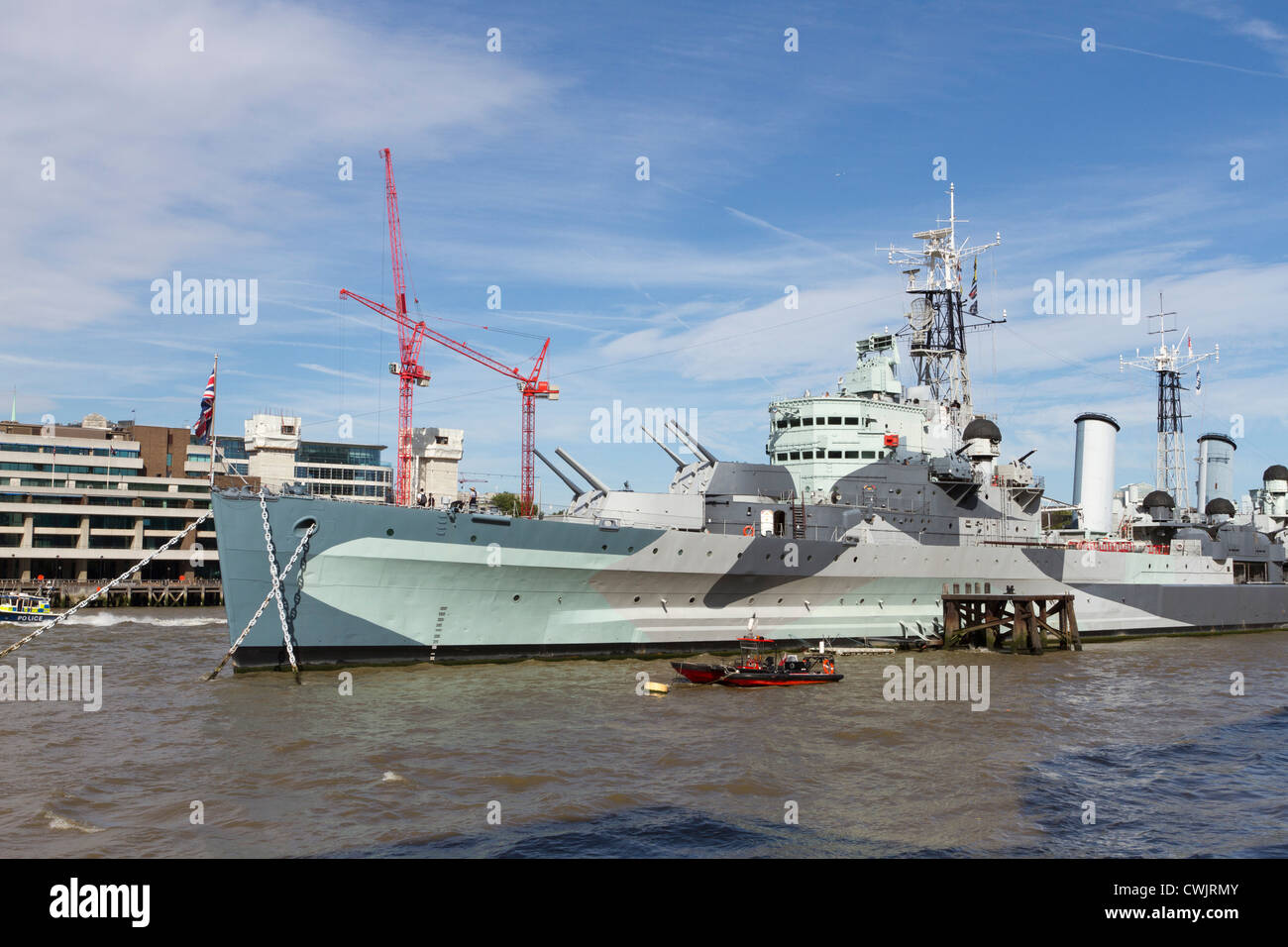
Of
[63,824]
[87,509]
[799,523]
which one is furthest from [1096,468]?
[87,509]

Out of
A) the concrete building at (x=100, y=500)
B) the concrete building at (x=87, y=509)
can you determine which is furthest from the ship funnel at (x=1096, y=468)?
the concrete building at (x=87, y=509)

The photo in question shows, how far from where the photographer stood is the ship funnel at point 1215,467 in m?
49.5

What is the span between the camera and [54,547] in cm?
5797

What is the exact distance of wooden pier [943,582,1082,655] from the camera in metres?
30.4

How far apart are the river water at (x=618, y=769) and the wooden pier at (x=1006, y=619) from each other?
646 cm

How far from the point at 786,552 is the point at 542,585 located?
7.34 metres

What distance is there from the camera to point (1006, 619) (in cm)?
3112

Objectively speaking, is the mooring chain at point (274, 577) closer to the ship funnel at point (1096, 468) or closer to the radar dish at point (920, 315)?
the radar dish at point (920, 315)

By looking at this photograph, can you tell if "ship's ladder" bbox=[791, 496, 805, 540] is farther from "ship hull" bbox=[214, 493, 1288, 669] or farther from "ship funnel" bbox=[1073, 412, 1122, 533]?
"ship funnel" bbox=[1073, 412, 1122, 533]

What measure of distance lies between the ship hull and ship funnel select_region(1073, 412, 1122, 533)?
12409 millimetres

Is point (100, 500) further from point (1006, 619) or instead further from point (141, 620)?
point (1006, 619)
